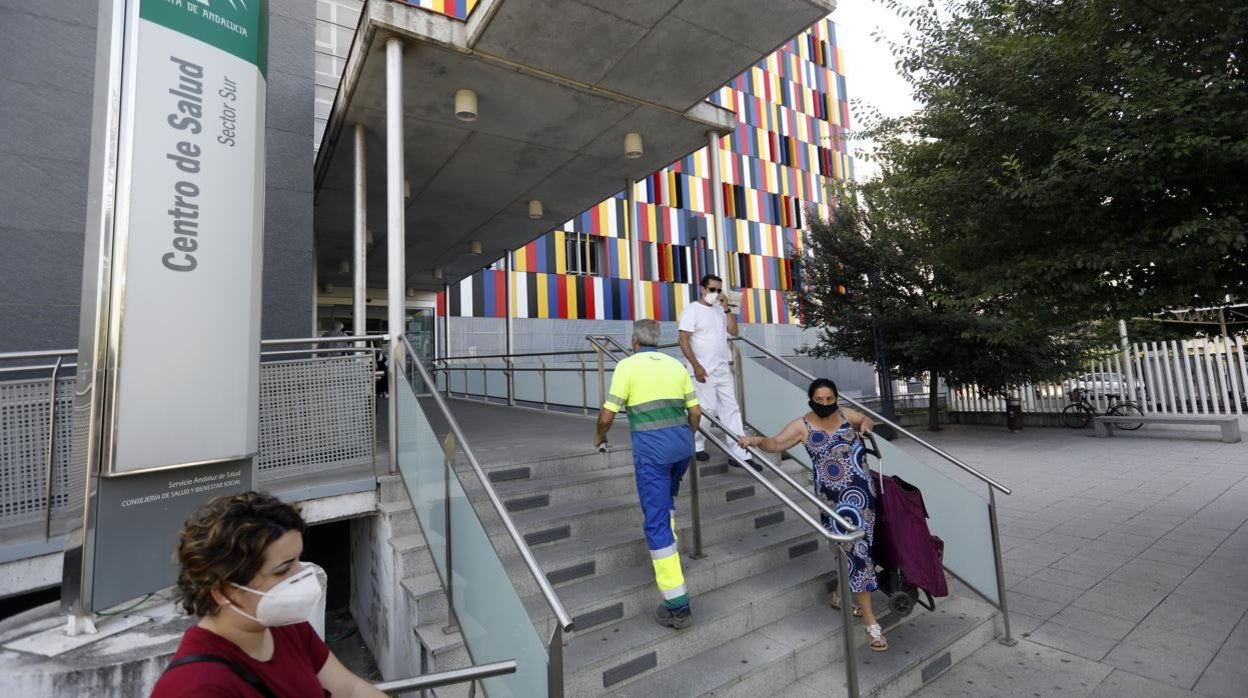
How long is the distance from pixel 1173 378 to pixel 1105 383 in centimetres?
134

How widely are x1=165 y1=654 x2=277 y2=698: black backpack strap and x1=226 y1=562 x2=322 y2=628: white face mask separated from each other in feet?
0.37

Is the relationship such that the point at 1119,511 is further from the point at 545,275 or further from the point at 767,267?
the point at 767,267

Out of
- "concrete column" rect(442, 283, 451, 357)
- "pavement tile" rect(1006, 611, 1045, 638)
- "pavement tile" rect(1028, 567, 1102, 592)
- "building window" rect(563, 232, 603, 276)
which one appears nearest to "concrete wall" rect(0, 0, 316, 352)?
"pavement tile" rect(1006, 611, 1045, 638)

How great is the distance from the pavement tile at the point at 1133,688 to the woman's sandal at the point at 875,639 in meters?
1.05

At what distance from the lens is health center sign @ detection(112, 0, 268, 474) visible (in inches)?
111

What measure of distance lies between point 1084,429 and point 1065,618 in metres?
12.0

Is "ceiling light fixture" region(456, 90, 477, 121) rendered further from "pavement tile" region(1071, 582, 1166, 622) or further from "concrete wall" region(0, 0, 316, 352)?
"pavement tile" region(1071, 582, 1166, 622)

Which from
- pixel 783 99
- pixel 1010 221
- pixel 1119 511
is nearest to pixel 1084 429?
pixel 1119 511

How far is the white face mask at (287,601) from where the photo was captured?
143 centimetres

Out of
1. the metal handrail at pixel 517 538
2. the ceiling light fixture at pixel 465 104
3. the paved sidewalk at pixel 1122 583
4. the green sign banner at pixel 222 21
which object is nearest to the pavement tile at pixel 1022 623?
the paved sidewalk at pixel 1122 583

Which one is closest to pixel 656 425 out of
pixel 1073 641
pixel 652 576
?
pixel 652 576

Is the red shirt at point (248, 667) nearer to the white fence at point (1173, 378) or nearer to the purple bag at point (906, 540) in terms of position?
the purple bag at point (906, 540)

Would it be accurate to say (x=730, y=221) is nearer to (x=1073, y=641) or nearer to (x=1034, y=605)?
(x=1034, y=605)

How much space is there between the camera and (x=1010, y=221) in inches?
205
